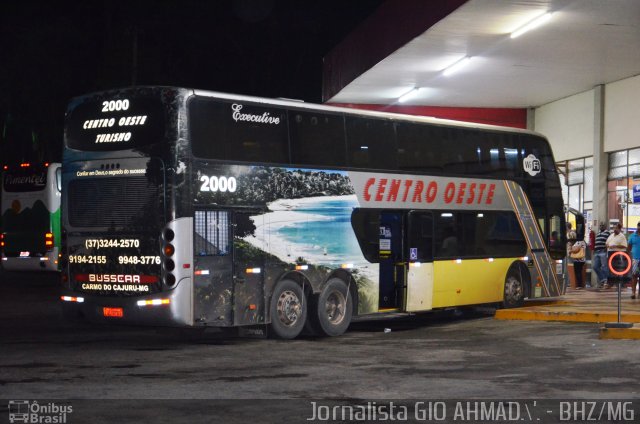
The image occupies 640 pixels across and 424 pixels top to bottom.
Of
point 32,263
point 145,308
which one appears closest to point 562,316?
point 145,308

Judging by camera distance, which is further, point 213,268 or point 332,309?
point 332,309

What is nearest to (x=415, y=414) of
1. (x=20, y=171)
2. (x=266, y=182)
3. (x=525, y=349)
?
(x=525, y=349)

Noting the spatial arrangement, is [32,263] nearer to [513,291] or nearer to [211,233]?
[513,291]

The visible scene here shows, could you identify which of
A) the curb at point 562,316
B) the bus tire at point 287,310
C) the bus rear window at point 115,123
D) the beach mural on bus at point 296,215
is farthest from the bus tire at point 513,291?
the bus rear window at point 115,123

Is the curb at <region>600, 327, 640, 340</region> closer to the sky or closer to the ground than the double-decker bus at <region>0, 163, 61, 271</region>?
closer to the ground

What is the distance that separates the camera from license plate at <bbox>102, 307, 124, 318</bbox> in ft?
51.9

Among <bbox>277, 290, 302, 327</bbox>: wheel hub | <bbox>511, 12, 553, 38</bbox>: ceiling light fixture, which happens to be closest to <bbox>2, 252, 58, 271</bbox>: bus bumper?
<bbox>511, 12, 553, 38</bbox>: ceiling light fixture

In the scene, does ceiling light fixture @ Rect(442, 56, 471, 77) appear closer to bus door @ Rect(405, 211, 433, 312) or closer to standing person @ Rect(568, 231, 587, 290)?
standing person @ Rect(568, 231, 587, 290)

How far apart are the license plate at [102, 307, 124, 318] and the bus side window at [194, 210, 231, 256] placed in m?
1.45

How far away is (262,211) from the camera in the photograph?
1667 cm

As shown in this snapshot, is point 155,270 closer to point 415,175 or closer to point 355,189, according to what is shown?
point 355,189

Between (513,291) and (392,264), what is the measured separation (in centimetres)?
411

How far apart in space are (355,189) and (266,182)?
7.21 feet

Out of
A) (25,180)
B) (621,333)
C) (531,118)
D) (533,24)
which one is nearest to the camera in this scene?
(621,333)
